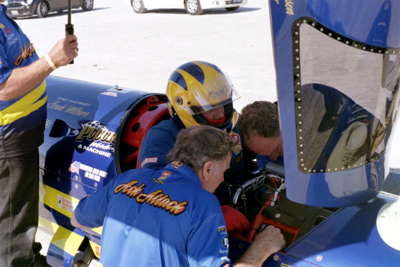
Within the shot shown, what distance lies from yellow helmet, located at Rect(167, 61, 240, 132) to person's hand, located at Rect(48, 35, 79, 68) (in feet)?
2.17

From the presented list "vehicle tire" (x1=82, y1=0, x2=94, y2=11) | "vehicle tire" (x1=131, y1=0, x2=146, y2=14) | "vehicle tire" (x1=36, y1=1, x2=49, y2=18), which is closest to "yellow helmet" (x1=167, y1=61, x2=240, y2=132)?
"vehicle tire" (x1=131, y1=0, x2=146, y2=14)

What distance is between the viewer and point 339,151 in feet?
6.76

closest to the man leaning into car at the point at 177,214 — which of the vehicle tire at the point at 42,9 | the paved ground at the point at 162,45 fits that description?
the paved ground at the point at 162,45

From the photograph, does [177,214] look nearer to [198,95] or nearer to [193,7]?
[198,95]

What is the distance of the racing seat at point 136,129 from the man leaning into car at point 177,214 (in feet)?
2.67

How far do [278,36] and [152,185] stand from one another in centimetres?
86

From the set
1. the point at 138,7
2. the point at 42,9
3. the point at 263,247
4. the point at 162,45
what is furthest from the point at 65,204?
the point at 42,9

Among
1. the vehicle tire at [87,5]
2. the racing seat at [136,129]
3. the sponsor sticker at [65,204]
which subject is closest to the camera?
the racing seat at [136,129]

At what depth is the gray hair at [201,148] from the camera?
2.28m

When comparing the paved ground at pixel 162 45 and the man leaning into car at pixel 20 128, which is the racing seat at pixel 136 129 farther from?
the paved ground at pixel 162 45

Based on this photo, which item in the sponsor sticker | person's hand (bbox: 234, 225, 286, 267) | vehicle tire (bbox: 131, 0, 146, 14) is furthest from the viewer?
→ vehicle tire (bbox: 131, 0, 146, 14)

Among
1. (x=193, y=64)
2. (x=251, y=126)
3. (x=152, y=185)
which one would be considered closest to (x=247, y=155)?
(x=251, y=126)

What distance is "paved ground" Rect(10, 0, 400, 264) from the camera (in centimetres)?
891

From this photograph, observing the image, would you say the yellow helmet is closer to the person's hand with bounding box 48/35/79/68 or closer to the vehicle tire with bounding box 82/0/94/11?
the person's hand with bounding box 48/35/79/68
